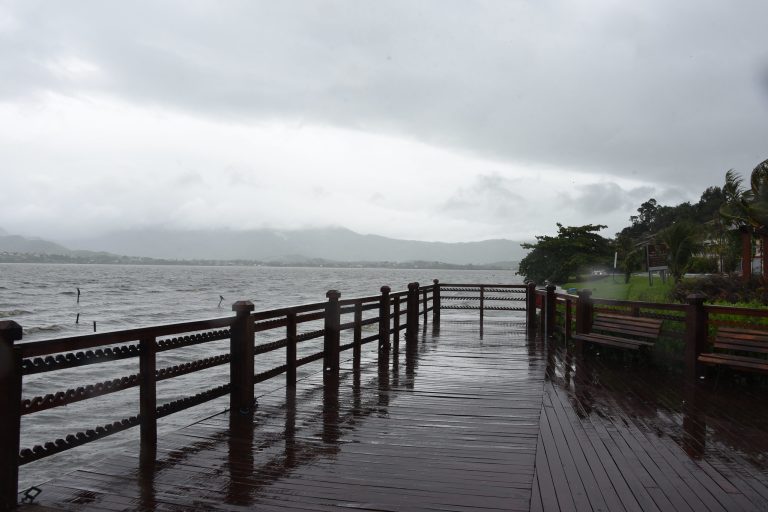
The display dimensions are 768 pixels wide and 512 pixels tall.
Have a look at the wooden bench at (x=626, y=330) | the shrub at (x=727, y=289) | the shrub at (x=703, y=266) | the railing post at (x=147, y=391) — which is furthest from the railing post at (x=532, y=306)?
the shrub at (x=703, y=266)

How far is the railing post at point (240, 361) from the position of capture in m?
5.49

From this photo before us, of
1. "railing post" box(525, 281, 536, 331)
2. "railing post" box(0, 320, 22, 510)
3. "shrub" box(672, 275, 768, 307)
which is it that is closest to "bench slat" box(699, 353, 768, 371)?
"shrub" box(672, 275, 768, 307)

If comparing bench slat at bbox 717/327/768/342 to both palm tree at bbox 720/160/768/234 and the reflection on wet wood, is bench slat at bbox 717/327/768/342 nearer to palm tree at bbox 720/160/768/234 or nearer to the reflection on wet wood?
the reflection on wet wood

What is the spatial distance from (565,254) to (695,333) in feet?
111

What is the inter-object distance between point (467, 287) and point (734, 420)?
1101 cm

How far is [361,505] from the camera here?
339 centimetres

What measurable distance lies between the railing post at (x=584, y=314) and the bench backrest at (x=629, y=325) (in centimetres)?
10

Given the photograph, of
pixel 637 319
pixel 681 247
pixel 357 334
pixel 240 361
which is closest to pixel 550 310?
pixel 637 319

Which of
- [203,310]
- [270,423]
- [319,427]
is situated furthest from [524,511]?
[203,310]

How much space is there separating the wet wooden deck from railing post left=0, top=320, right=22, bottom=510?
0.18 metres

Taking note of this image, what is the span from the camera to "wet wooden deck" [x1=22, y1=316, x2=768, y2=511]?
3.49 metres

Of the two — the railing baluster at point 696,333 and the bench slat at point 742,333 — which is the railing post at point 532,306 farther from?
the bench slat at point 742,333

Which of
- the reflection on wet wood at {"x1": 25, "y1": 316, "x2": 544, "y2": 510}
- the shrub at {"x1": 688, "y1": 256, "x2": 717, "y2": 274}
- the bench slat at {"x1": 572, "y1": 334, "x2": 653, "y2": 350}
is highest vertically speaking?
the shrub at {"x1": 688, "y1": 256, "x2": 717, "y2": 274}

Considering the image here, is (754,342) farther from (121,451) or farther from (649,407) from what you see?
→ (121,451)
